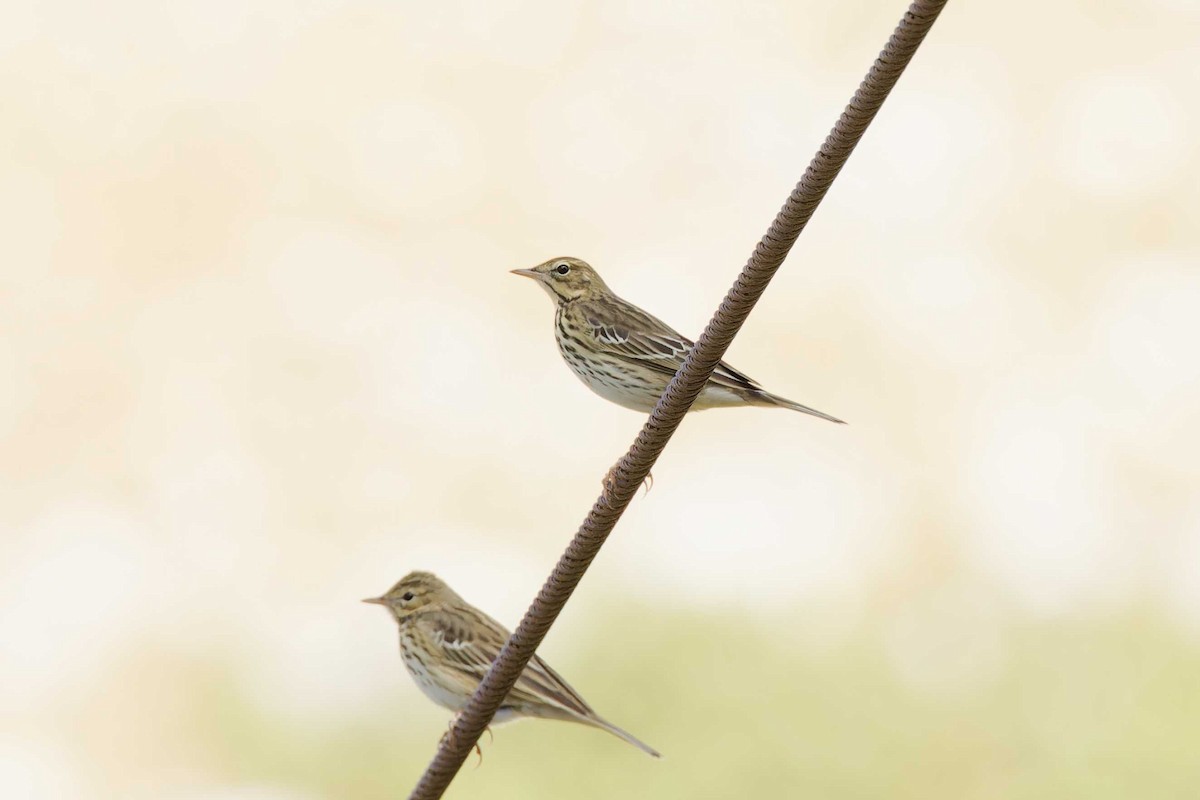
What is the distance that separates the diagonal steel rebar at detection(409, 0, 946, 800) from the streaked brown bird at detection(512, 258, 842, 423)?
1760mm

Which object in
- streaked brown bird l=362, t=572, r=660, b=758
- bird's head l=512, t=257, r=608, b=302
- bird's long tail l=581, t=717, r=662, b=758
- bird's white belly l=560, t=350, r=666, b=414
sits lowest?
bird's long tail l=581, t=717, r=662, b=758

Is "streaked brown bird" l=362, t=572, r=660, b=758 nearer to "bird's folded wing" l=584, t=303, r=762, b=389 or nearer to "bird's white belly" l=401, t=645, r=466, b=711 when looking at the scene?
"bird's white belly" l=401, t=645, r=466, b=711

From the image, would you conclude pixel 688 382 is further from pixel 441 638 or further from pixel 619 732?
pixel 441 638

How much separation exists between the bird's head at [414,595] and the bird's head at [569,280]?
150 cm

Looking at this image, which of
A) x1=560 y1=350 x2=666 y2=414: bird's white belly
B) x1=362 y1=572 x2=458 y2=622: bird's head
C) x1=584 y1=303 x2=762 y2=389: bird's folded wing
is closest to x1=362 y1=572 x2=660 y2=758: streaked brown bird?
x1=362 y1=572 x2=458 y2=622: bird's head

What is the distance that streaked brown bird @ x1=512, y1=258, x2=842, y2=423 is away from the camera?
5.65 meters

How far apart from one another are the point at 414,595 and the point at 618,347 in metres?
1.86

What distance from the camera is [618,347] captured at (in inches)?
244

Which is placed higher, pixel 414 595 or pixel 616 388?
pixel 616 388

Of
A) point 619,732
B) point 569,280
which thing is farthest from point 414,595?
point 619,732

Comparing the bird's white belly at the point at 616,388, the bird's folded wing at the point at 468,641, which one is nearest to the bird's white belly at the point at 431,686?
the bird's folded wing at the point at 468,641

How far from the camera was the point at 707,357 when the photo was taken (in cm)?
360

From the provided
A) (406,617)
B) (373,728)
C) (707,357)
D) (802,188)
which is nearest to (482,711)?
(707,357)

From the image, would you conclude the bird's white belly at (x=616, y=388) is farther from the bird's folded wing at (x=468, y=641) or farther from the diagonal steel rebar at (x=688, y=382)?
the diagonal steel rebar at (x=688, y=382)
